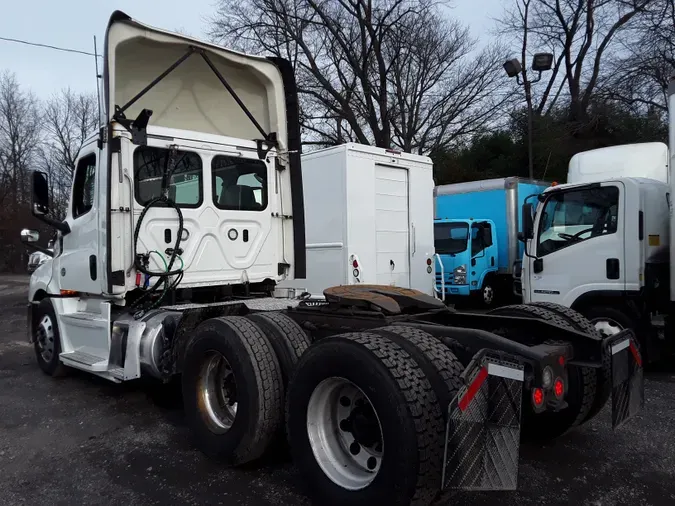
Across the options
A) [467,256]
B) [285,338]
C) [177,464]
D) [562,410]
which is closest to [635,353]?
Result: [562,410]

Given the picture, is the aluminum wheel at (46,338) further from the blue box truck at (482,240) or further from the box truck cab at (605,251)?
the blue box truck at (482,240)

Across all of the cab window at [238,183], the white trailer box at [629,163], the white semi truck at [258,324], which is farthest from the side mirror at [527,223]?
the cab window at [238,183]

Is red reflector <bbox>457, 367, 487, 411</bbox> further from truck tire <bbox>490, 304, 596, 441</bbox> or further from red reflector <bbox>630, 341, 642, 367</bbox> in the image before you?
red reflector <bbox>630, 341, 642, 367</bbox>

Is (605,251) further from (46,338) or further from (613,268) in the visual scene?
(46,338)

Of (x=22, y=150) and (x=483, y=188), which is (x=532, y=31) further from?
(x=22, y=150)

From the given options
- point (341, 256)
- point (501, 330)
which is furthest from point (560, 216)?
point (501, 330)

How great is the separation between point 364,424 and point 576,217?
209 inches

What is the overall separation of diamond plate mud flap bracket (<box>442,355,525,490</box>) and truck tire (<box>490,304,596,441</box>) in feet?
1.81

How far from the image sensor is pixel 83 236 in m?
5.78

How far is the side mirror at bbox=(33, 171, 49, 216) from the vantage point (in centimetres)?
575

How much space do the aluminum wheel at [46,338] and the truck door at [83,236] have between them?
63 cm

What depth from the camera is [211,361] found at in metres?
4.30

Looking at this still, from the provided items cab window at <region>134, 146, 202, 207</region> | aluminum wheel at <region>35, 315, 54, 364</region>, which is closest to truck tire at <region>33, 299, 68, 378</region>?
aluminum wheel at <region>35, 315, 54, 364</region>

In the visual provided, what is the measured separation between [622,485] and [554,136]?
20665 mm
